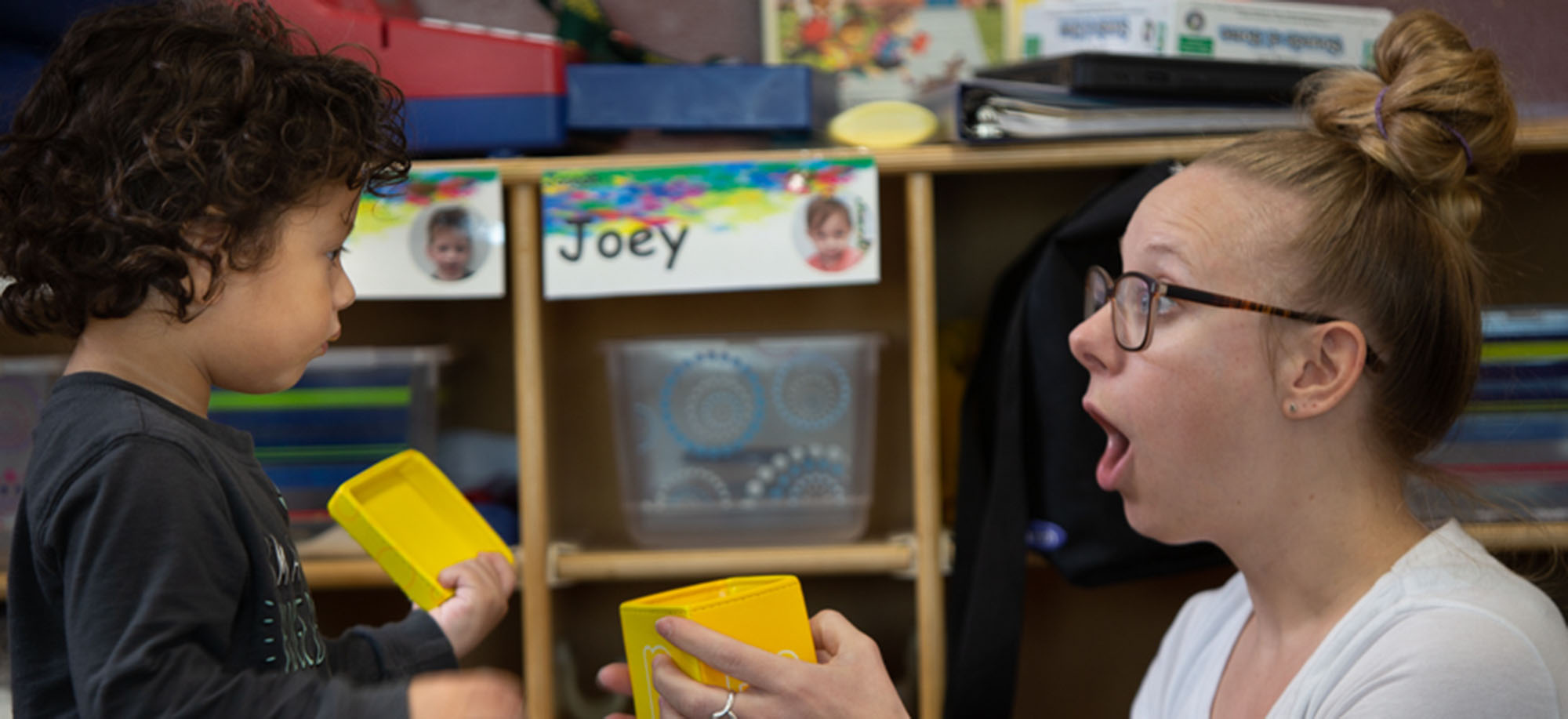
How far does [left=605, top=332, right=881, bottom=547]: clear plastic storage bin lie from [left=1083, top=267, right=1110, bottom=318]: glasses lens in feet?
1.03

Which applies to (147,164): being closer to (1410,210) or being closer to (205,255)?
(205,255)

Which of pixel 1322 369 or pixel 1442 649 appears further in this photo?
pixel 1322 369

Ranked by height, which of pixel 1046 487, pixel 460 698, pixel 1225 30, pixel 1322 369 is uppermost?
pixel 1225 30

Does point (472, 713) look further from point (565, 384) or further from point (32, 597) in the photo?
point (565, 384)

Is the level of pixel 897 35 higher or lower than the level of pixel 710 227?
higher

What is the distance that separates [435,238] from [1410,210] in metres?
0.93

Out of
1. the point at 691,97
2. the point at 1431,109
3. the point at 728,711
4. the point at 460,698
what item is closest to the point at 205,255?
the point at 460,698

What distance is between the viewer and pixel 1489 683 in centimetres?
80

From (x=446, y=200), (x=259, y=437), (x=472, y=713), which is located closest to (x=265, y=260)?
(x=472, y=713)

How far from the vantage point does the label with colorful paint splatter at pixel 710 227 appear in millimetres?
1285

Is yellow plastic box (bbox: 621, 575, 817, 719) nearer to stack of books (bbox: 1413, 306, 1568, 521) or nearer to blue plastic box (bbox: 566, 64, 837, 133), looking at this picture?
blue plastic box (bbox: 566, 64, 837, 133)

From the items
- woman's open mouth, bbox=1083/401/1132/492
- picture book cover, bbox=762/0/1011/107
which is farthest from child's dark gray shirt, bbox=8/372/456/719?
picture book cover, bbox=762/0/1011/107

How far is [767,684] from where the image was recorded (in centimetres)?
76

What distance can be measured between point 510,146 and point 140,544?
0.74 metres
